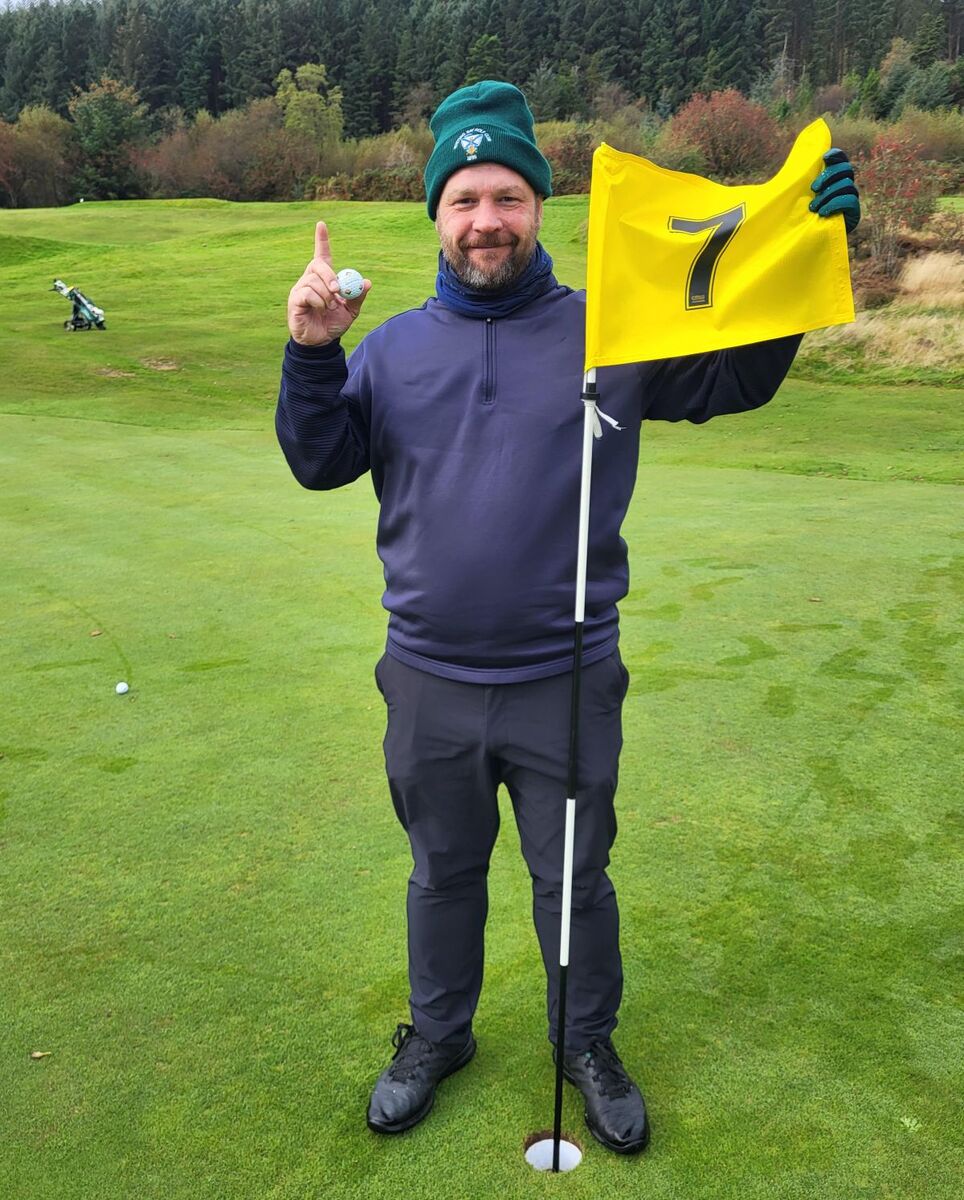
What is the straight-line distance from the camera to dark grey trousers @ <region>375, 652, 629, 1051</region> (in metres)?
2.10

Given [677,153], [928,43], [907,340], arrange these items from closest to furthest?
[907,340] → [677,153] → [928,43]

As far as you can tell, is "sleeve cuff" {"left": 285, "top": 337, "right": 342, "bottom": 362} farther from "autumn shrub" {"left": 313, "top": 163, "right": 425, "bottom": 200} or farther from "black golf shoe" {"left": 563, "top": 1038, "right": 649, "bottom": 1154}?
"autumn shrub" {"left": 313, "top": 163, "right": 425, "bottom": 200}

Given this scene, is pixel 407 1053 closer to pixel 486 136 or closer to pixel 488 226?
pixel 488 226

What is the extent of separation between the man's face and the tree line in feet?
217

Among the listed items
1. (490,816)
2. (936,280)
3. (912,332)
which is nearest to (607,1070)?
(490,816)

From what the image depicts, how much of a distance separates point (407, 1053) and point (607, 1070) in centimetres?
42

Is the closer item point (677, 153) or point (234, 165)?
point (677, 153)

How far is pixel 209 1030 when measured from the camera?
234 cm

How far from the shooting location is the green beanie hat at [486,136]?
6.73 feet

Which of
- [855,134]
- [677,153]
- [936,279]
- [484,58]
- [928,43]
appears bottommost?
[936,279]

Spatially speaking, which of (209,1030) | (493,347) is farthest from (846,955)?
(493,347)

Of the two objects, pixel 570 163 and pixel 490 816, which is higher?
pixel 570 163

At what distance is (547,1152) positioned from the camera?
2.01 m

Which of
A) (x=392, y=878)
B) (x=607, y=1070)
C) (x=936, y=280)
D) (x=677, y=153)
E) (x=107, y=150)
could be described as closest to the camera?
(x=607, y=1070)
